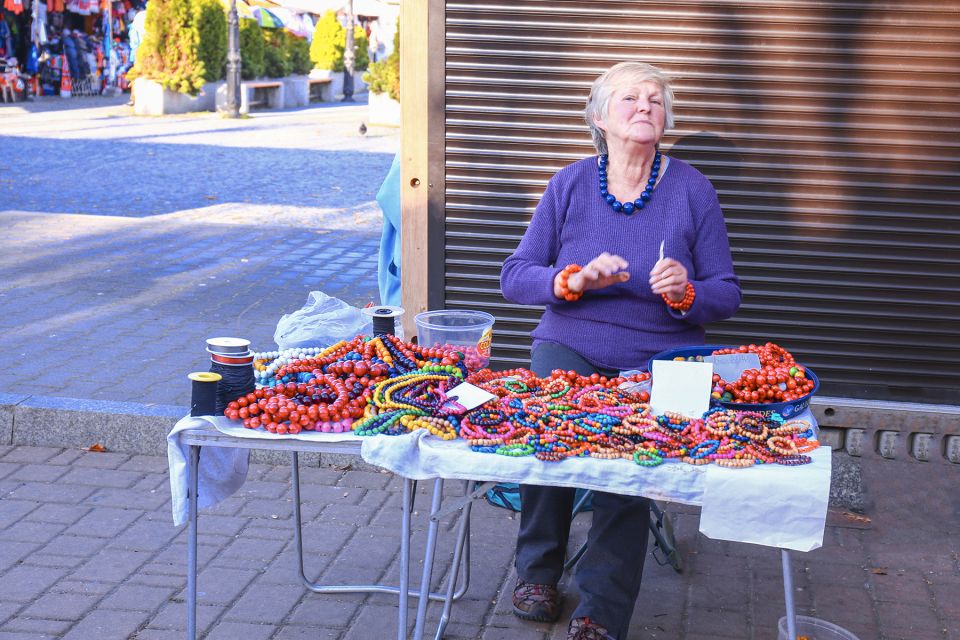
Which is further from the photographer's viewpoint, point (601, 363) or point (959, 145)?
point (959, 145)

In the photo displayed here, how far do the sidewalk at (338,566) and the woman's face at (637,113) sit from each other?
1229 mm

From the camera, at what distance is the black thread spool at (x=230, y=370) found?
8.44 ft

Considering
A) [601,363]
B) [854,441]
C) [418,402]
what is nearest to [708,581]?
[601,363]

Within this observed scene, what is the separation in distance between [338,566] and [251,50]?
22.0 meters

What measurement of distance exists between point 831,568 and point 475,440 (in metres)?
1.84

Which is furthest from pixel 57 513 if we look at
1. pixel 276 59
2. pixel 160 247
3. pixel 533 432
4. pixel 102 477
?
pixel 276 59

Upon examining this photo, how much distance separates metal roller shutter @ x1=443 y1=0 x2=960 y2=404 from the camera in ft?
13.4

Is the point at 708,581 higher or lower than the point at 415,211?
lower

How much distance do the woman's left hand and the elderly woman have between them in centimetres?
17

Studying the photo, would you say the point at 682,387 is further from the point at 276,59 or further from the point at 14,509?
the point at 276,59

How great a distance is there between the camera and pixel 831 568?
142 inches

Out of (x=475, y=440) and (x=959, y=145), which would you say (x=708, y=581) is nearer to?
(x=475, y=440)

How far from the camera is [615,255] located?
3.10 meters

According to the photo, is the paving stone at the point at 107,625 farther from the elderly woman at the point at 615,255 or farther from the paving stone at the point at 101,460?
the paving stone at the point at 101,460
